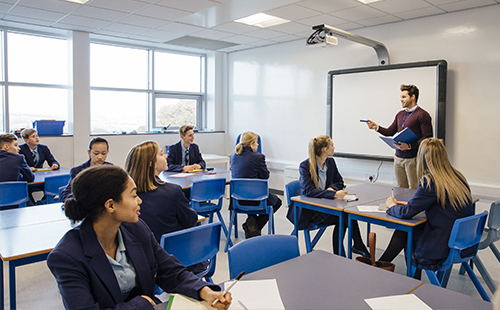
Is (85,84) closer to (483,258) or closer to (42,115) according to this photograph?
(42,115)

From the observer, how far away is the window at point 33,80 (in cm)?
620

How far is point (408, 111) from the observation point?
16.1ft

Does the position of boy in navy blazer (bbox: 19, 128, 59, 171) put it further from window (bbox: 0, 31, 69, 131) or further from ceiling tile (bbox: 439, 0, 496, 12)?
ceiling tile (bbox: 439, 0, 496, 12)

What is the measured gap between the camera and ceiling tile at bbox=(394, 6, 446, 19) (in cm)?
489

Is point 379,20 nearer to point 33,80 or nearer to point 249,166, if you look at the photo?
point 249,166

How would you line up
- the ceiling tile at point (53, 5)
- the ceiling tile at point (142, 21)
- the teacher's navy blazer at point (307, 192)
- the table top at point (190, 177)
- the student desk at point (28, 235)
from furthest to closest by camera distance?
1. the ceiling tile at point (142, 21)
2. the ceiling tile at point (53, 5)
3. the table top at point (190, 177)
4. the teacher's navy blazer at point (307, 192)
5. the student desk at point (28, 235)

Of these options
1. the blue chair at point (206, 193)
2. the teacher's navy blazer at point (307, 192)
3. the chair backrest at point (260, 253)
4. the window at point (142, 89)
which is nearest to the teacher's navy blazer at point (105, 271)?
the chair backrest at point (260, 253)

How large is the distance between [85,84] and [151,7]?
231 centimetres

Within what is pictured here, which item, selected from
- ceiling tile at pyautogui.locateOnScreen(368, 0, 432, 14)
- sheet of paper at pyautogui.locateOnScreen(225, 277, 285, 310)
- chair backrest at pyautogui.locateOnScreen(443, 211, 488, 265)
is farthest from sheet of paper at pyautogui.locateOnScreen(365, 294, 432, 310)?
ceiling tile at pyautogui.locateOnScreen(368, 0, 432, 14)

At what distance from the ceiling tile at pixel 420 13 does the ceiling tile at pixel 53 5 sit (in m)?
4.36

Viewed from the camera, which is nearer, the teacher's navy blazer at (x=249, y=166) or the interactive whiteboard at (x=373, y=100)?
the teacher's navy blazer at (x=249, y=166)

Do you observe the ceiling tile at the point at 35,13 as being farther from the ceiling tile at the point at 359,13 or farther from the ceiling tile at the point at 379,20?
the ceiling tile at the point at 379,20

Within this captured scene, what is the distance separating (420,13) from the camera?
5.07 metres

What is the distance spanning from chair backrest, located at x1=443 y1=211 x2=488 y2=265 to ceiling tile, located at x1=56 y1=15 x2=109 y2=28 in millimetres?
5427
